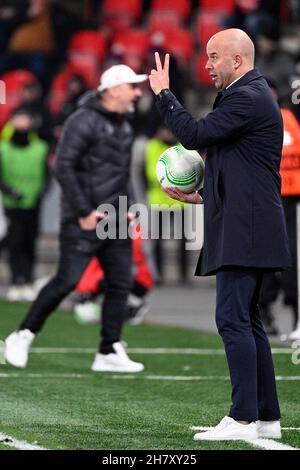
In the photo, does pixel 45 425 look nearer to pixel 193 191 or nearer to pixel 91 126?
pixel 193 191

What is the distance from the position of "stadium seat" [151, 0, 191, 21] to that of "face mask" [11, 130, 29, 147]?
7.13 meters

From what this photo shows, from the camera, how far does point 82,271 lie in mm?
11805

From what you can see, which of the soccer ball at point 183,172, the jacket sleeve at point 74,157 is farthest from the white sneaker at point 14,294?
the soccer ball at point 183,172

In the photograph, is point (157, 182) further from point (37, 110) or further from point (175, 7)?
point (175, 7)

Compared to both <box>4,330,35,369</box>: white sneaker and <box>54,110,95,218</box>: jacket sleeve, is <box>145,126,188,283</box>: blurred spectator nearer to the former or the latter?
<box>54,110,95,218</box>: jacket sleeve

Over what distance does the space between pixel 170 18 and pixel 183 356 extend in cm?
1371

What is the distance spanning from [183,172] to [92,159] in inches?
127

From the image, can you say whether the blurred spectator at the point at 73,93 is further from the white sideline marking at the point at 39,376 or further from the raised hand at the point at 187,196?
the raised hand at the point at 187,196

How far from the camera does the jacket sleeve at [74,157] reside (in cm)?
1163

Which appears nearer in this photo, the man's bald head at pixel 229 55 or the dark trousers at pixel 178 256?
the man's bald head at pixel 229 55

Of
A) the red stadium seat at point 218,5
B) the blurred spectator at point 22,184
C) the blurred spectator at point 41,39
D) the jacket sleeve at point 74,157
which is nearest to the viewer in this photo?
the jacket sleeve at point 74,157

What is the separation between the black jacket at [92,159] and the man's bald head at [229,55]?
3462 mm

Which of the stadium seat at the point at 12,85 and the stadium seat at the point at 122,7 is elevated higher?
the stadium seat at the point at 122,7

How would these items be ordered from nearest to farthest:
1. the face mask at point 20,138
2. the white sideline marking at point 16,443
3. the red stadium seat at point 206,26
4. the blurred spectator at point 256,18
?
the white sideline marking at point 16,443 < the face mask at point 20,138 < the blurred spectator at point 256,18 < the red stadium seat at point 206,26
